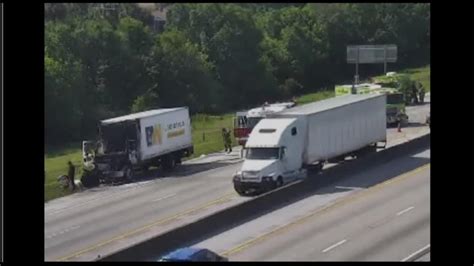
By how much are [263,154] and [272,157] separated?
35 centimetres

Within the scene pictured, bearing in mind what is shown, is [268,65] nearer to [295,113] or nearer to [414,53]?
[414,53]

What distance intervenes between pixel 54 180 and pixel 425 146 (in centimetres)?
1474

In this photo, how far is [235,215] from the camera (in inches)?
979

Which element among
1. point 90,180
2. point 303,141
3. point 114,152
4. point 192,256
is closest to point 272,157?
point 303,141

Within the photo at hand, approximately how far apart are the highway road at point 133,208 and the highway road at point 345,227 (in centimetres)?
195

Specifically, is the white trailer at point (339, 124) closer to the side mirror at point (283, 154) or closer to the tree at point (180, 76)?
the side mirror at point (283, 154)

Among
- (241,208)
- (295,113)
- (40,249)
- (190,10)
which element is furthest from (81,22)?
(40,249)

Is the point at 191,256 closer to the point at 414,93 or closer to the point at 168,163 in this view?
the point at 168,163

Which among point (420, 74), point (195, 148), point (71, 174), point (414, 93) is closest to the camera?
point (71, 174)

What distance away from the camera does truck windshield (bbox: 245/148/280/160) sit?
3009 centimetres

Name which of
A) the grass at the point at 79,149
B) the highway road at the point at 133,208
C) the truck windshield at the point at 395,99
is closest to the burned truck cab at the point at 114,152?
the highway road at the point at 133,208

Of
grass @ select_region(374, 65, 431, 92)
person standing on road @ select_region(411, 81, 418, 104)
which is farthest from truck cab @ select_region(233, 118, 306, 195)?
grass @ select_region(374, 65, 431, 92)

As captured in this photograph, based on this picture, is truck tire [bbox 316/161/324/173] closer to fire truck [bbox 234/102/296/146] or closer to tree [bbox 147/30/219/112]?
fire truck [bbox 234/102/296/146]

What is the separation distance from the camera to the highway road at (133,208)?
24062 mm
